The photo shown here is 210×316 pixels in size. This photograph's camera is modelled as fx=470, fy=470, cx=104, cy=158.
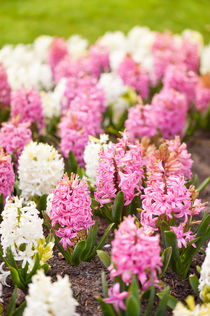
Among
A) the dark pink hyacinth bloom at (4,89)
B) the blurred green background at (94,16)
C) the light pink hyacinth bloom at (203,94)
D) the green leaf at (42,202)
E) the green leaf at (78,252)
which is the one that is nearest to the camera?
the green leaf at (78,252)

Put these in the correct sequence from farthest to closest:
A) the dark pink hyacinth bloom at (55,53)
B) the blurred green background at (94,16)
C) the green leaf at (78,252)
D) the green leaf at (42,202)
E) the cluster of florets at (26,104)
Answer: the blurred green background at (94,16)
the dark pink hyacinth bloom at (55,53)
the cluster of florets at (26,104)
the green leaf at (42,202)
the green leaf at (78,252)

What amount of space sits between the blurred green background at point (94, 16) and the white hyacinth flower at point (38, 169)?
312 inches

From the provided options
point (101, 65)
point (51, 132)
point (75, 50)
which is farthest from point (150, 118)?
point (75, 50)

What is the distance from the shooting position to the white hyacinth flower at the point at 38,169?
170 inches

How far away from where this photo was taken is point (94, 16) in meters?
13.1

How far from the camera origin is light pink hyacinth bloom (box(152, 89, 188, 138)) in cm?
567

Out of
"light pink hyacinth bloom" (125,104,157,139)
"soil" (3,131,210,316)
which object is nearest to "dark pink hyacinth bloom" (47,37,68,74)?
"light pink hyacinth bloom" (125,104,157,139)

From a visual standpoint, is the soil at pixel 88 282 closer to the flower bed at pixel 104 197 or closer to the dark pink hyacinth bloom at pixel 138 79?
the flower bed at pixel 104 197

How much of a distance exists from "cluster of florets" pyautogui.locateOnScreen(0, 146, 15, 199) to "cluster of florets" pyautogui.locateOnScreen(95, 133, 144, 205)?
833 millimetres

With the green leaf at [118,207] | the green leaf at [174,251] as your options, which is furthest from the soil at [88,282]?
the green leaf at [118,207]

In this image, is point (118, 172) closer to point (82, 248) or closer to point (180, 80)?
point (82, 248)

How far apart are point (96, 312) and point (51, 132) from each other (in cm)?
337

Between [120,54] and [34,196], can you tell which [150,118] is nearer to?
[34,196]

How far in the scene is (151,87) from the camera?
7.64m
